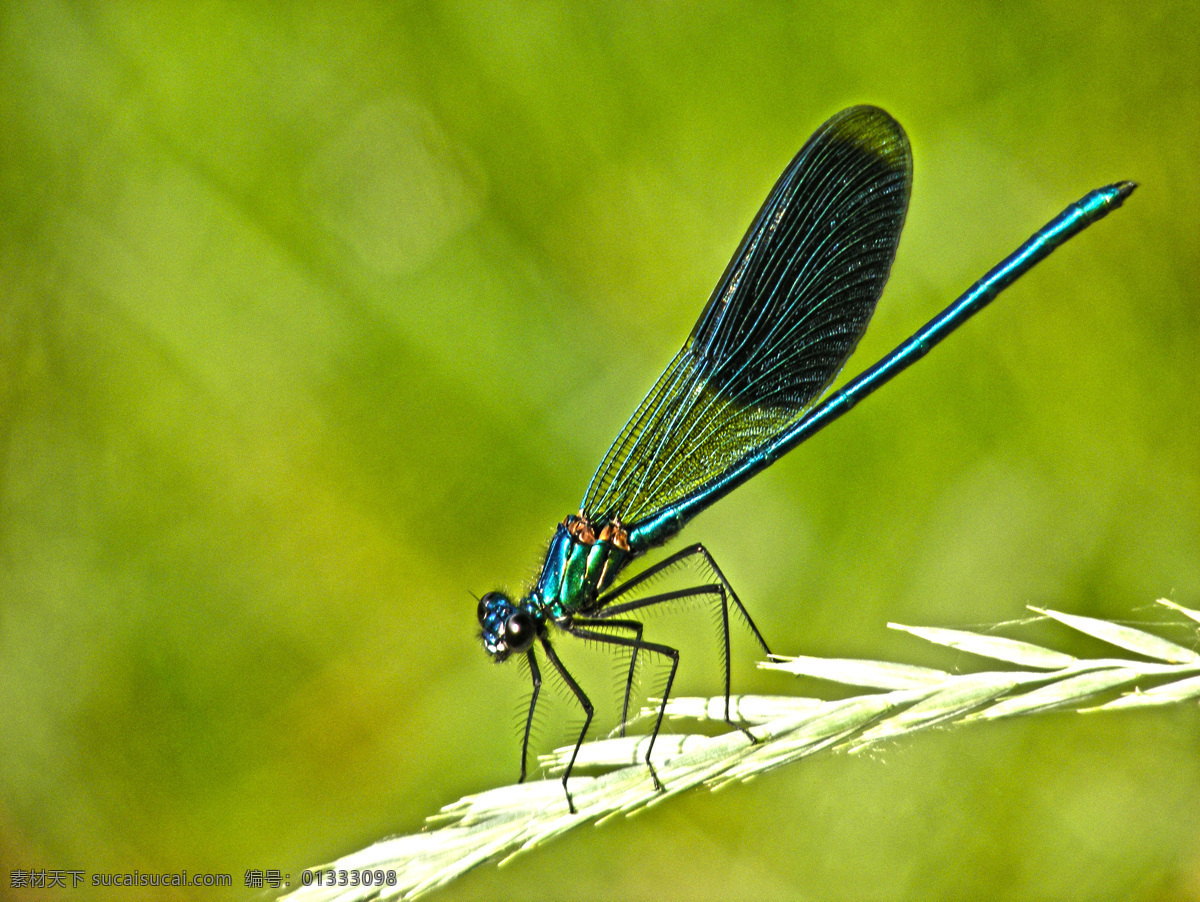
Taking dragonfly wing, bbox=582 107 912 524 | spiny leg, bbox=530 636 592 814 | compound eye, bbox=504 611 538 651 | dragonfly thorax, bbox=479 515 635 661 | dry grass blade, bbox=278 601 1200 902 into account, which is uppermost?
dragonfly wing, bbox=582 107 912 524

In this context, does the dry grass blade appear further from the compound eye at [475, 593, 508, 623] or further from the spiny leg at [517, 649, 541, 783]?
the compound eye at [475, 593, 508, 623]

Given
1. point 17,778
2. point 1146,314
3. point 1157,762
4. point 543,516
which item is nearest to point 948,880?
point 1157,762

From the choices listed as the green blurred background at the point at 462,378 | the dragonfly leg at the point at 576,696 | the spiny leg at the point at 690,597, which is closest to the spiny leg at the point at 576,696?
the dragonfly leg at the point at 576,696

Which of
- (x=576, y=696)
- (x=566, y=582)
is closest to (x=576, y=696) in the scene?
(x=576, y=696)

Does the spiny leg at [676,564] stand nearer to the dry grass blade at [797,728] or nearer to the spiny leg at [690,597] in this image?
the spiny leg at [690,597]

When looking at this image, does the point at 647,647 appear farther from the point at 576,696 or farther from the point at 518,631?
the point at 518,631

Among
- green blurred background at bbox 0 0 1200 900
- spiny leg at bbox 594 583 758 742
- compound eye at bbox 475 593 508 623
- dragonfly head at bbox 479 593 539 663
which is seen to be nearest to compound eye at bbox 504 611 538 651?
dragonfly head at bbox 479 593 539 663
